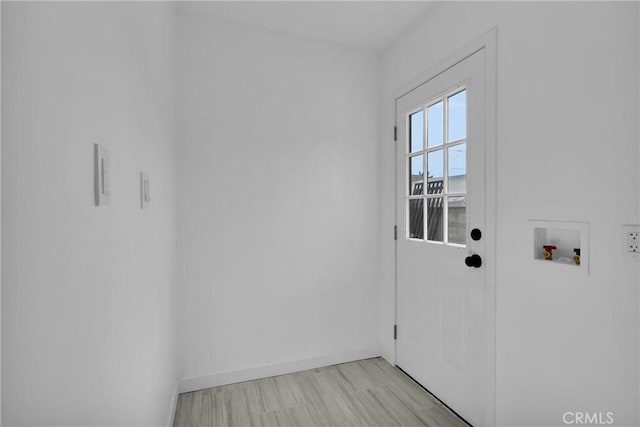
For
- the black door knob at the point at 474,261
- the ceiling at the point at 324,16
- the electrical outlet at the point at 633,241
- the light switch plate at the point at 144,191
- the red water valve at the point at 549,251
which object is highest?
the ceiling at the point at 324,16

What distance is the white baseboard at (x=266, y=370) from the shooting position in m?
2.09

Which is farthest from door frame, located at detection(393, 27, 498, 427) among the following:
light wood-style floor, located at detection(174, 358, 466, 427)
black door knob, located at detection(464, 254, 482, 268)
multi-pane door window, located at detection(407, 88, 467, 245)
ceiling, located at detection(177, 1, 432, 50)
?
ceiling, located at detection(177, 1, 432, 50)

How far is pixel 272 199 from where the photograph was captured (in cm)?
228

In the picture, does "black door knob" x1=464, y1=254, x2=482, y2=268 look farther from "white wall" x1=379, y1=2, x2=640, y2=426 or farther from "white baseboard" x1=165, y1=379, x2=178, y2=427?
"white baseboard" x1=165, y1=379, x2=178, y2=427

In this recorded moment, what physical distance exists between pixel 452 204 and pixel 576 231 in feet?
2.20

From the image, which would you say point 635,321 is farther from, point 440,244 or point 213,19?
point 213,19

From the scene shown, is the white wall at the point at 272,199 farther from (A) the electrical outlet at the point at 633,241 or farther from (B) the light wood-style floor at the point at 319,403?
(A) the electrical outlet at the point at 633,241

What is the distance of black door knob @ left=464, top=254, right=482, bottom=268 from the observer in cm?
167

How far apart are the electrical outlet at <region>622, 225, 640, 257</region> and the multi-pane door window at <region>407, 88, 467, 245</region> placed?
730 millimetres

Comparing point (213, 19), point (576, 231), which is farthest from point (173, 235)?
point (576, 231)

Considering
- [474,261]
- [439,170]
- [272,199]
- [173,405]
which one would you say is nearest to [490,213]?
[474,261]

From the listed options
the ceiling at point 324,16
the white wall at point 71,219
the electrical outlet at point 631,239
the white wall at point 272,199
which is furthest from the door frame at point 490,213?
the white wall at point 71,219

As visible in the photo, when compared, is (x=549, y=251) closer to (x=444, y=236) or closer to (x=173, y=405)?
(x=444, y=236)

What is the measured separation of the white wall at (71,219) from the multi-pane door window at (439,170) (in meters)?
1.58
